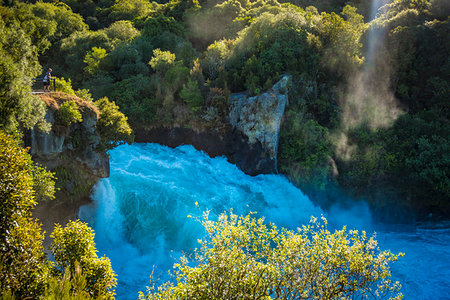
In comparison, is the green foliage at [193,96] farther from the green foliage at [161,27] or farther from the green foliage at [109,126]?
the green foliage at [161,27]

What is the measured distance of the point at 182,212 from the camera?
22281mm

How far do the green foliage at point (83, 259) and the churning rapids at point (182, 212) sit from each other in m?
7.14

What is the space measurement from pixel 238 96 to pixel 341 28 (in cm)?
1247

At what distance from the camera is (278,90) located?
26.3m

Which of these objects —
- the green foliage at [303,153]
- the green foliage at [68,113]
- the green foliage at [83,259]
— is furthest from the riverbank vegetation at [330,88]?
the green foliage at [83,259]

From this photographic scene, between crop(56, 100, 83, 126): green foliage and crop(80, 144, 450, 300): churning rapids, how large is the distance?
5.72 metres

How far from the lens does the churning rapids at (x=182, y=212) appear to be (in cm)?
1969

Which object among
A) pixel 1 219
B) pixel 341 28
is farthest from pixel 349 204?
pixel 1 219

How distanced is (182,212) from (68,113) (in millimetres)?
10622

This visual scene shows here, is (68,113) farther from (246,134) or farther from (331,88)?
(331,88)

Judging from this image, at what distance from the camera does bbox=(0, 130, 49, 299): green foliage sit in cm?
903

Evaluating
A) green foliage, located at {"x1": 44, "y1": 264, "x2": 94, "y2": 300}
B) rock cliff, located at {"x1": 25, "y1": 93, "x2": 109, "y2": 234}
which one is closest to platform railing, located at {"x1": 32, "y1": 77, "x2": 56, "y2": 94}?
rock cliff, located at {"x1": 25, "y1": 93, "x2": 109, "y2": 234}

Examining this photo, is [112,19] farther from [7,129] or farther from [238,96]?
[7,129]

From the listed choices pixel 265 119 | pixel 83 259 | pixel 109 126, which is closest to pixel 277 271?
pixel 83 259
